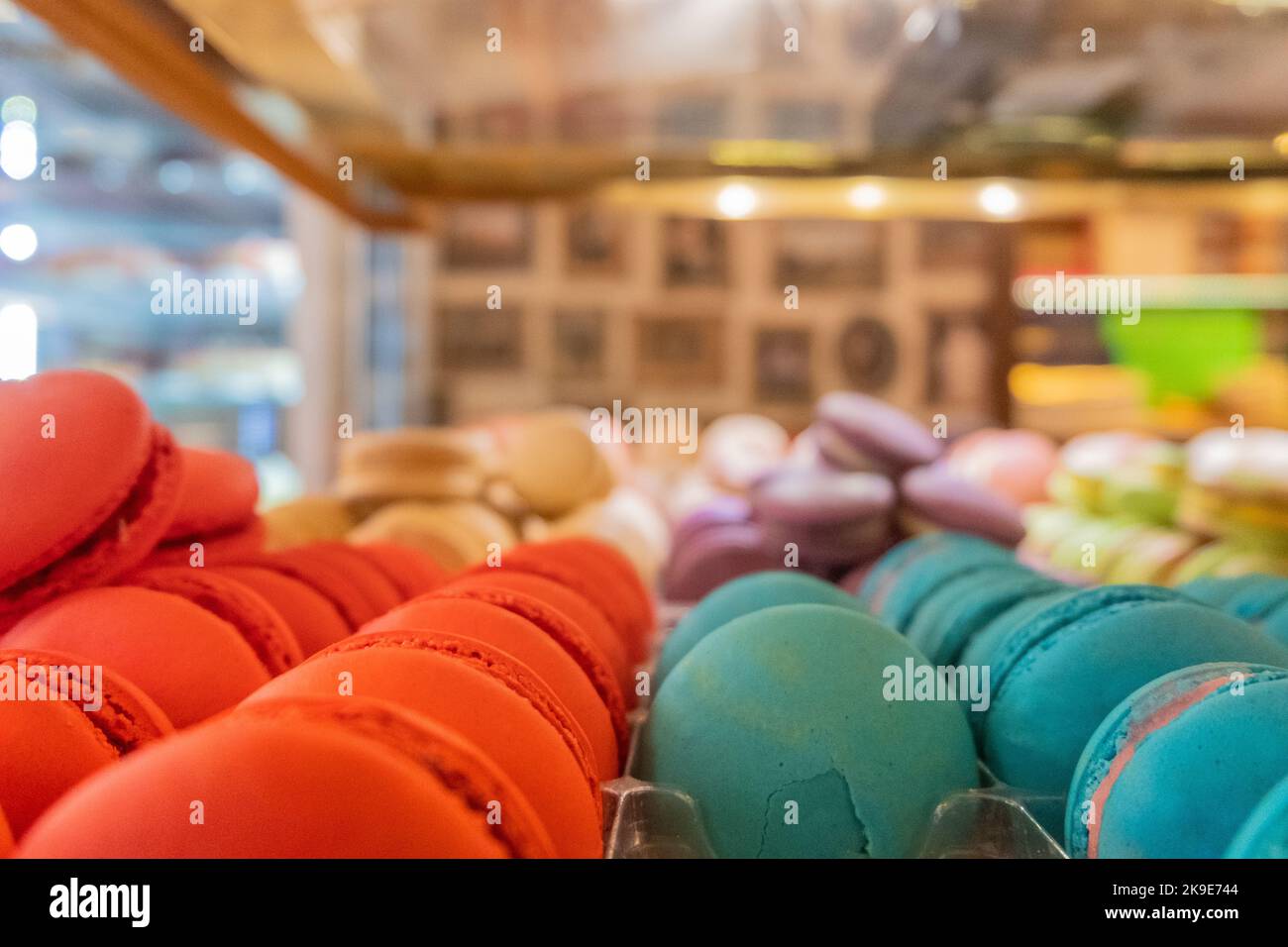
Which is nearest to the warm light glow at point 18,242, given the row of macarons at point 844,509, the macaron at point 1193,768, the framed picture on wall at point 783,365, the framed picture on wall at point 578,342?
the framed picture on wall at point 578,342

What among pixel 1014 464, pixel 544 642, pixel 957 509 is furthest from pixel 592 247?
pixel 544 642

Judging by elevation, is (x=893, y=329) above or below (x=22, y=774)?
above

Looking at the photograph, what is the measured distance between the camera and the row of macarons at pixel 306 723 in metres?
0.49

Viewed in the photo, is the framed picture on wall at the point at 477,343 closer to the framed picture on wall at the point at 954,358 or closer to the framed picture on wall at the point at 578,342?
the framed picture on wall at the point at 578,342

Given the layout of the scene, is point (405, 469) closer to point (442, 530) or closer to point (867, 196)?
point (442, 530)

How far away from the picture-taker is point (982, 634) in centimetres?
106

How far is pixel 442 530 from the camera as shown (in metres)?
1.79

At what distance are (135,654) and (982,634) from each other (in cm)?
77

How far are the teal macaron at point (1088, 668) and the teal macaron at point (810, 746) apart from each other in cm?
6

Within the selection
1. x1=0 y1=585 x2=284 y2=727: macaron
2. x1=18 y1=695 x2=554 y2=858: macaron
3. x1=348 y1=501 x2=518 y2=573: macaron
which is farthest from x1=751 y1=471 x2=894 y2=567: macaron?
x1=18 y1=695 x2=554 y2=858: macaron

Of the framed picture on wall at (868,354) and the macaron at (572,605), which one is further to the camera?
the framed picture on wall at (868,354)
